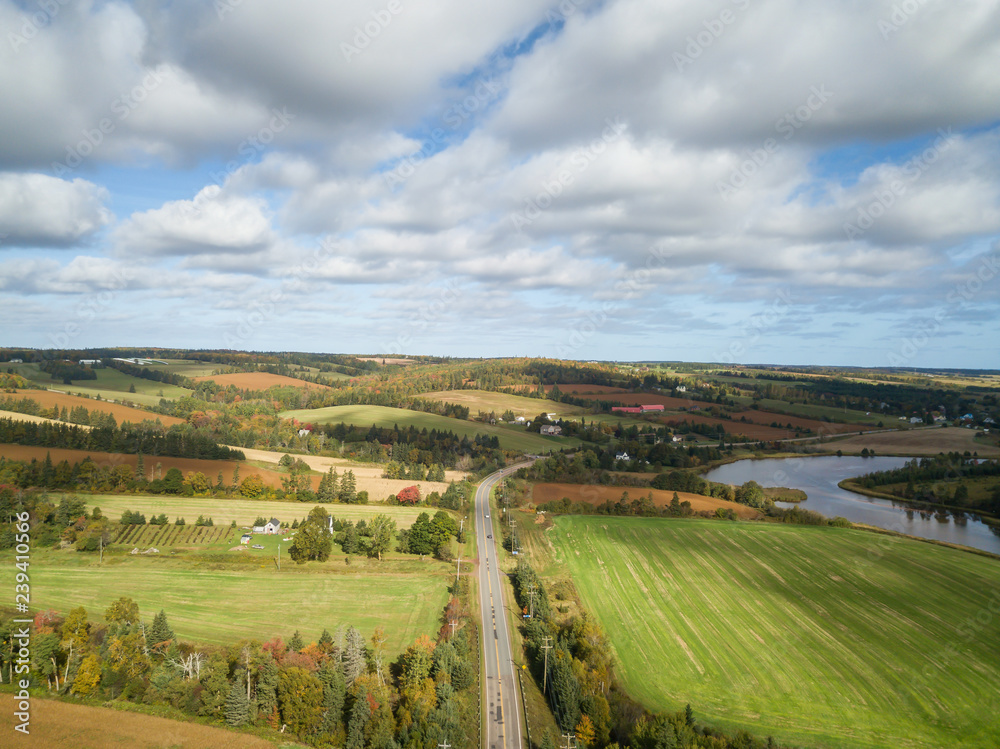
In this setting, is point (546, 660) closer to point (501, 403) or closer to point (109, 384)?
point (501, 403)

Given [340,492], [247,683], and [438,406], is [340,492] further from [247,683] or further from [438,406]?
[438,406]

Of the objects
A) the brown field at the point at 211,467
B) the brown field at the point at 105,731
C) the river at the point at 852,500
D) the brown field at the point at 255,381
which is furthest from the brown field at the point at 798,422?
the brown field at the point at 105,731

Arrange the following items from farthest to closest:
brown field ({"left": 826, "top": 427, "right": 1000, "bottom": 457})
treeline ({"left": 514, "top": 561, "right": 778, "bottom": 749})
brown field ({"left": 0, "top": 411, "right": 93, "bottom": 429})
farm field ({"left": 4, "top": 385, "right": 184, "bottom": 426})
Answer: brown field ({"left": 826, "top": 427, "right": 1000, "bottom": 457}), farm field ({"left": 4, "top": 385, "right": 184, "bottom": 426}), brown field ({"left": 0, "top": 411, "right": 93, "bottom": 429}), treeline ({"left": 514, "top": 561, "right": 778, "bottom": 749})

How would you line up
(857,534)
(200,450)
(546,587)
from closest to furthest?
(546,587) < (857,534) < (200,450)

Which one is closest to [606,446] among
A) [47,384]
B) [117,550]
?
[117,550]

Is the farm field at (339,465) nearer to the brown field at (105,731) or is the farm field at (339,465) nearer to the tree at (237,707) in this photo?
the tree at (237,707)

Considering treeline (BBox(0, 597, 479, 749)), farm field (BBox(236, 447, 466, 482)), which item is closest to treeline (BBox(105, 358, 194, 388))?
farm field (BBox(236, 447, 466, 482))

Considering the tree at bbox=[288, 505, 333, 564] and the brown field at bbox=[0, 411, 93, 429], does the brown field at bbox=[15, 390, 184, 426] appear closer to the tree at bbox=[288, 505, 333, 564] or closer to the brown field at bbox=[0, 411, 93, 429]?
the brown field at bbox=[0, 411, 93, 429]
